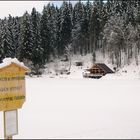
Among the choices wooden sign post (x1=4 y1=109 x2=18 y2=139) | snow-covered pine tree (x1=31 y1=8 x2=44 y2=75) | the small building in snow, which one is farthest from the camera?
snow-covered pine tree (x1=31 y1=8 x2=44 y2=75)

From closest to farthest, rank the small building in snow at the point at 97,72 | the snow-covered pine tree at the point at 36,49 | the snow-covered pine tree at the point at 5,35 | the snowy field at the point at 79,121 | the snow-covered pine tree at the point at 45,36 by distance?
1. the snowy field at the point at 79,121
2. the snow-covered pine tree at the point at 5,35
3. the small building in snow at the point at 97,72
4. the snow-covered pine tree at the point at 36,49
5. the snow-covered pine tree at the point at 45,36

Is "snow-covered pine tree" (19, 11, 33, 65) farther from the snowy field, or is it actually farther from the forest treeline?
the snowy field

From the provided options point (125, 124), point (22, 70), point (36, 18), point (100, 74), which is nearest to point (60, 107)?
point (125, 124)

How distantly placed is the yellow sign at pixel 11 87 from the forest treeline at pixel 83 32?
49696 millimetres

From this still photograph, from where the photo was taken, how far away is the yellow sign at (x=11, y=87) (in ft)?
30.6

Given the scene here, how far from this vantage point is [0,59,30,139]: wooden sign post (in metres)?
9.24

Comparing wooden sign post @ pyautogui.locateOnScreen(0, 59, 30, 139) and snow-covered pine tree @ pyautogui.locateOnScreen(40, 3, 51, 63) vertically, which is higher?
snow-covered pine tree @ pyautogui.locateOnScreen(40, 3, 51, 63)

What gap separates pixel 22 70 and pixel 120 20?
64.7m

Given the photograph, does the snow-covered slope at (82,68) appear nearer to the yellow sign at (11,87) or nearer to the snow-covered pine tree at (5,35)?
the snow-covered pine tree at (5,35)

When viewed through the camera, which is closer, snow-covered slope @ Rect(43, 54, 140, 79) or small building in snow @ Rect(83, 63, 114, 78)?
snow-covered slope @ Rect(43, 54, 140, 79)

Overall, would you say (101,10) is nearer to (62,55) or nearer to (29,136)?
(62,55)

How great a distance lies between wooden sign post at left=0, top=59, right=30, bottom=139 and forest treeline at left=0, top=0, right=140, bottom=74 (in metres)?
49.7

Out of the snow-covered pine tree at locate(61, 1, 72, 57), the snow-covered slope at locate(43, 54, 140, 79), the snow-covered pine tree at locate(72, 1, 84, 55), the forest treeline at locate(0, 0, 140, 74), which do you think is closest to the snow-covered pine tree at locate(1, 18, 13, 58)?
the snow-covered slope at locate(43, 54, 140, 79)

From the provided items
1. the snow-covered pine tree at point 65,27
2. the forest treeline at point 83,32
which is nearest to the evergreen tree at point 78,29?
the forest treeline at point 83,32
